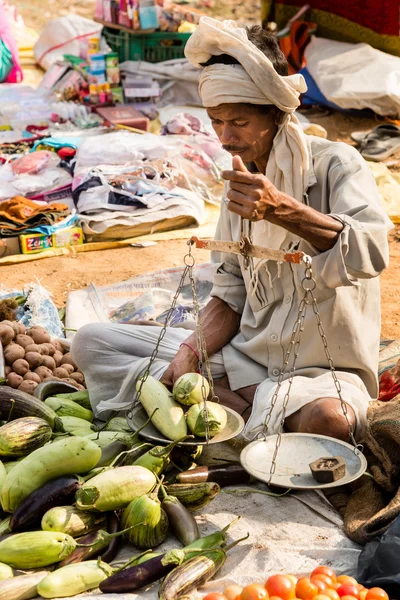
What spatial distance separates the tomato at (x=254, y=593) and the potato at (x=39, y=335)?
2.17m

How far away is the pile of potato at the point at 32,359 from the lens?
4.04m

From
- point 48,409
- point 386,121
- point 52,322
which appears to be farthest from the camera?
point 386,121

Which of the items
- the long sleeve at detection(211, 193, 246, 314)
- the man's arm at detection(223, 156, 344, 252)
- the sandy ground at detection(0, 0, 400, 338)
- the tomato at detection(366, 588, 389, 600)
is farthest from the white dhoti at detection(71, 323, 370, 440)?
the sandy ground at detection(0, 0, 400, 338)

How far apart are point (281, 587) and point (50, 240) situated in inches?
163

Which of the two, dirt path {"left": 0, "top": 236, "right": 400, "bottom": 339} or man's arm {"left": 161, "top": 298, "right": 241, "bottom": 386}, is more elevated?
man's arm {"left": 161, "top": 298, "right": 241, "bottom": 386}

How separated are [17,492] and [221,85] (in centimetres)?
160

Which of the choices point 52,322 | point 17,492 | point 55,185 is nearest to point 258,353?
point 17,492

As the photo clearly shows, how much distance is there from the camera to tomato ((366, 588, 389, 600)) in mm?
2416

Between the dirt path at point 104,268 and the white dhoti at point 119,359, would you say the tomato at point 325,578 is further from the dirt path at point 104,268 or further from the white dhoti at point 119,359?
the dirt path at point 104,268

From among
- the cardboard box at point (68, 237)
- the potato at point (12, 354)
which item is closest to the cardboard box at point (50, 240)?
the cardboard box at point (68, 237)

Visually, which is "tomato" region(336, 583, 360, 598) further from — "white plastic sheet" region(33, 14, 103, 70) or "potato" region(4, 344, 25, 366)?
"white plastic sheet" region(33, 14, 103, 70)

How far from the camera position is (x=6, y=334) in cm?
426

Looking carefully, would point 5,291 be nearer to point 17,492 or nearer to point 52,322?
point 52,322

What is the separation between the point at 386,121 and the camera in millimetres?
8766
